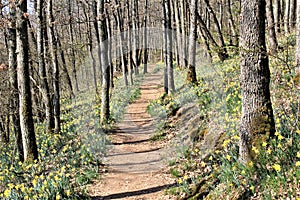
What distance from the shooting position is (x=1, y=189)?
7.68m

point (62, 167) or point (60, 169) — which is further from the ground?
point (62, 167)

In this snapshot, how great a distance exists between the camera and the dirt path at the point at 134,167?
6.72 m

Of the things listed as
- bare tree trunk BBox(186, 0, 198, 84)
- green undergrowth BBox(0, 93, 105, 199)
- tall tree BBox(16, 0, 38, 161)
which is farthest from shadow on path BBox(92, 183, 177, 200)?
bare tree trunk BBox(186, 0, 198, 84)

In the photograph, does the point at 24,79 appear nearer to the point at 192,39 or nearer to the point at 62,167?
the point at 62,167

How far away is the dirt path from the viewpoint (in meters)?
6.72

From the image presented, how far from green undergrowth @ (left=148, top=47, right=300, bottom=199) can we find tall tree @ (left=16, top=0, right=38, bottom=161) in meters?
3.64

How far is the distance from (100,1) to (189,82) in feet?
15.2

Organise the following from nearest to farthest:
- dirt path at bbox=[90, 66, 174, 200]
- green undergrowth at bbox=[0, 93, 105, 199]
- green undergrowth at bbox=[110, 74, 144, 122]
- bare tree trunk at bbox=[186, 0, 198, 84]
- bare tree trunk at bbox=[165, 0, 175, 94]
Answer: green undergrowth at bbox=[0, 93, 105, 199], dirt path at bbox=[90, 66, 174, 200], bare tree trunk at bbox=[186, 0, 198, 84], green undergrowth at bbox=[110, 74, 144, 122], bare tree trunk at bbox=[165, 0, 175, 94]

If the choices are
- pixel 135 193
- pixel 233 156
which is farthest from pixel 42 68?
pixel 233 156

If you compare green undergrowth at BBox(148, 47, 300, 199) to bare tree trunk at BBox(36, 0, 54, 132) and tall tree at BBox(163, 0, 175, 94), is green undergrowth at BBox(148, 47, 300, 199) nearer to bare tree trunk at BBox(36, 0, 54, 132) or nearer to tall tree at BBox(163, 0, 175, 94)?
tall tree at BBox(163, 0, 175, 94)

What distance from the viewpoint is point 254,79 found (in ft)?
15.6

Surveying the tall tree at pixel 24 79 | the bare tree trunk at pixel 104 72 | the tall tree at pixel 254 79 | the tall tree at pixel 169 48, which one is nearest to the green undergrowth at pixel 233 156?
the tall tree at pixel 254 79

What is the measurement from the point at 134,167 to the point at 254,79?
4532 mm

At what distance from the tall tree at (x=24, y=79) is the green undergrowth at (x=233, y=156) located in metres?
3.64
